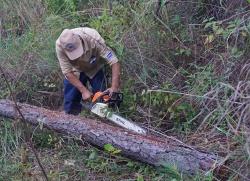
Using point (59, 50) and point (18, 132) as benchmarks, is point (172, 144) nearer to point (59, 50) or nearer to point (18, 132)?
point (18, 132)

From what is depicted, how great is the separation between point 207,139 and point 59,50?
76.8 inches

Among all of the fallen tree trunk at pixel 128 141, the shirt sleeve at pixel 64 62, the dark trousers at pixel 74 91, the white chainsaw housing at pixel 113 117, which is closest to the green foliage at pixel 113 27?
the dark trousers at pixel 74 91

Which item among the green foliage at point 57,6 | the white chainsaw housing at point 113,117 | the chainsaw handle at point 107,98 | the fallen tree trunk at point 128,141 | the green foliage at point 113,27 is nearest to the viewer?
the fallen tree trunk at point 128,141

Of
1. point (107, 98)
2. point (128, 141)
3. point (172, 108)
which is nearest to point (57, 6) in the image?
point (107, 98)

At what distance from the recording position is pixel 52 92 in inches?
227

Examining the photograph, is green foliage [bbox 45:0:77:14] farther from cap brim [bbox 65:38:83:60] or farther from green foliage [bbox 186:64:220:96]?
green foliage [bbox 186:64:220:96]

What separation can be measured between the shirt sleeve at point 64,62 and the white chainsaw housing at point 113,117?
63cm

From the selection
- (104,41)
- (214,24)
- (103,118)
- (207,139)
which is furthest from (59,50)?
(207,139)

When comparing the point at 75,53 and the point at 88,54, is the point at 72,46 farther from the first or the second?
the point at 88,54

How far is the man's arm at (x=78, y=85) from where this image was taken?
518 cm

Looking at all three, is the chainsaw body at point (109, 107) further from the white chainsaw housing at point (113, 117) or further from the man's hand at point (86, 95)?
the man's hand at point (86, 95)

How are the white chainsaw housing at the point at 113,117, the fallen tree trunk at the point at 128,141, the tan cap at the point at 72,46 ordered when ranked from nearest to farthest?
the fallen tree trunk at the point at 128,141, the white chainsaw housing at the point at 113,117, the tan cap at the point at 72,46

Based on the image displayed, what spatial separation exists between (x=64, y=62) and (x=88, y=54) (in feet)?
0.85

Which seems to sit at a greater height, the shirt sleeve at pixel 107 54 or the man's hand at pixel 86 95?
the shirt sleeve at pixel 107 54
